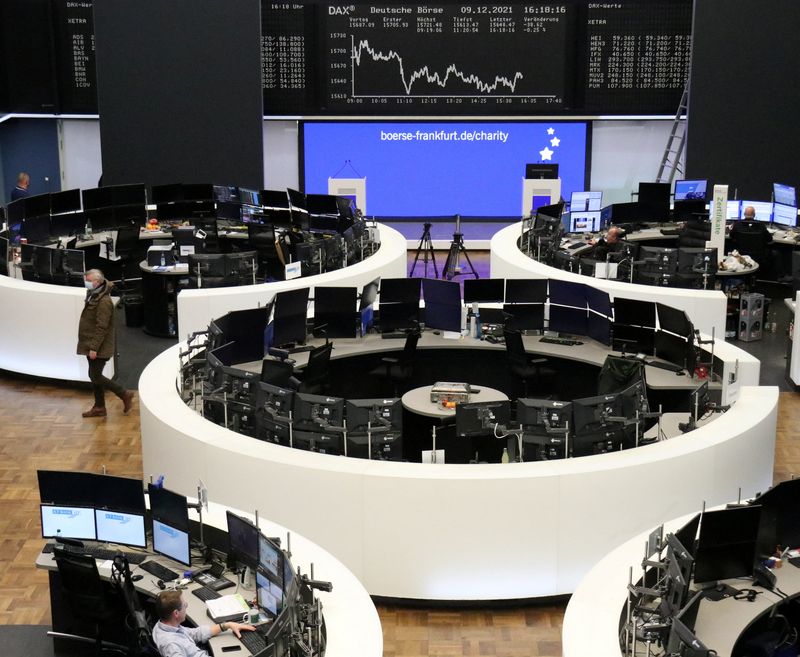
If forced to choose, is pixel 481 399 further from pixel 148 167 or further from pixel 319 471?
pixel 148 167

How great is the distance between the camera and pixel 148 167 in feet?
58.2

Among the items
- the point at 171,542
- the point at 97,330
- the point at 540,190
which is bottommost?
the point at 171,542

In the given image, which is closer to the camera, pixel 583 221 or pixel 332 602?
pixel 332 602

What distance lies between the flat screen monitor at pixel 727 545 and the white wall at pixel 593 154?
1372 cm

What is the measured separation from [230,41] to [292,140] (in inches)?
94.3

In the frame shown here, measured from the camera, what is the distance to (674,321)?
967 centimetres

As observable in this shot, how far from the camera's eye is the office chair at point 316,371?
9.59m

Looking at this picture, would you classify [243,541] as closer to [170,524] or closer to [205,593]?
[205,593]

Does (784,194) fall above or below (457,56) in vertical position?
below

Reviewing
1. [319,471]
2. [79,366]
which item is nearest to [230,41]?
[79,366]

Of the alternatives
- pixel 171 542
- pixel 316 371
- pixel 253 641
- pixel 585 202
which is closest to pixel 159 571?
pixel 171 542

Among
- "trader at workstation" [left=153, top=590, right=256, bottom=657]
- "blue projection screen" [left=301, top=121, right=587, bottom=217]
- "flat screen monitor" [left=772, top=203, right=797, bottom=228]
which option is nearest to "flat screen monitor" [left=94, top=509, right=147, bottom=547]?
"trader at workstation" [left=153, top=590, right=256, bottom=657]

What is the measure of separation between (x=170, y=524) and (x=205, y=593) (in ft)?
1.75

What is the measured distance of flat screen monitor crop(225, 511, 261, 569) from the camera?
6177 millimetres
